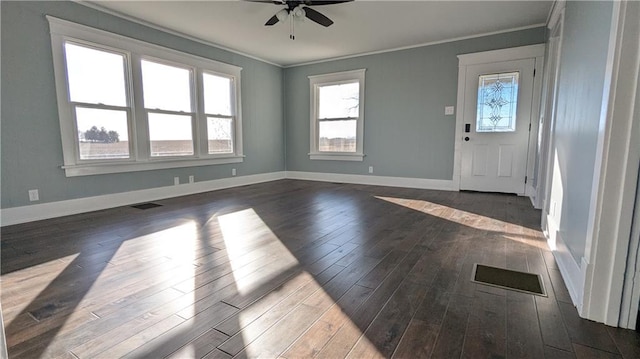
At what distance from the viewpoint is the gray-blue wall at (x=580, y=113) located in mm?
1600

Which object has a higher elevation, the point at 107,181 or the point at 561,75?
the point at 561,75

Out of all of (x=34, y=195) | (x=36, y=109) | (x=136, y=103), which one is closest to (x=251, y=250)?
(x=34, y=195)

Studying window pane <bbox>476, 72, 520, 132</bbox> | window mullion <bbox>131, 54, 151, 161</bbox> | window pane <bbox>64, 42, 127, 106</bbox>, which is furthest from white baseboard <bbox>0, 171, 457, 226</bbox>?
window pane <bbox>64, 42, 127, 106</bbox>

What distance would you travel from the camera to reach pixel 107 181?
3992mm

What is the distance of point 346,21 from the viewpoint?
4223 mm

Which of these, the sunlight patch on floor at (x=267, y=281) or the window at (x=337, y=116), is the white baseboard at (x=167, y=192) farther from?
the sunlight patch on floor at (x=267, y=281)

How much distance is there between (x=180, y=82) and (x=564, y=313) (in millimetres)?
5291

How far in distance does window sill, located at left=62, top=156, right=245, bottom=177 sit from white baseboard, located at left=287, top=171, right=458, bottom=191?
73.4 inches

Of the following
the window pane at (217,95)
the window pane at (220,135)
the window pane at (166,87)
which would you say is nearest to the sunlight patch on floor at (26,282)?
the window pane at (166,87)

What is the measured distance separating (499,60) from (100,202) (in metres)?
6.10

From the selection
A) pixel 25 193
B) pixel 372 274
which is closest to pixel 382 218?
pixel 372 274

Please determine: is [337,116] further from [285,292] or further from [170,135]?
[285,292]

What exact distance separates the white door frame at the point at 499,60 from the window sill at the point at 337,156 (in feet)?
5.93

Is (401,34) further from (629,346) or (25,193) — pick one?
(25,193)
